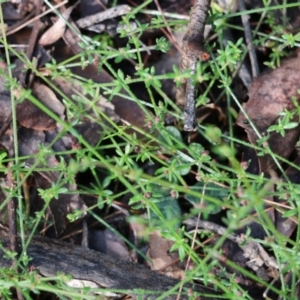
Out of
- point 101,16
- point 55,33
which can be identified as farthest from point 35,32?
point 101,16

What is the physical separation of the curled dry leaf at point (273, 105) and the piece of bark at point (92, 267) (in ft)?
2.33

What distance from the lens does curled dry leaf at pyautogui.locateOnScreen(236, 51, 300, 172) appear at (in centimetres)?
249

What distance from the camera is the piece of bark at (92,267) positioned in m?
2.24

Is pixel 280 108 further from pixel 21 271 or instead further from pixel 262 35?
pixel 21 271

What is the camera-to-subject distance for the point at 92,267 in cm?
229

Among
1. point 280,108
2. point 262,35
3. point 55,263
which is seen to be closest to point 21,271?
point 55,263

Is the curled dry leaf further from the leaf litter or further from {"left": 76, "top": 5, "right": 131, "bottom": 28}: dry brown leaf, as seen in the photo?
{"left": 76, "top": 5, "right": 131, "bottom": 28}: dry brown leaf

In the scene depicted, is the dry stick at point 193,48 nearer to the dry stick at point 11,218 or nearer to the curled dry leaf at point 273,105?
the curled dry leaf at point 273,105

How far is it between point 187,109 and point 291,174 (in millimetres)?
622

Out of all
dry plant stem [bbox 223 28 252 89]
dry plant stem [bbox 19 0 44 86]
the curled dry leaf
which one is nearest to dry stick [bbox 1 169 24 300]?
dry plant stem [bbox 19 0 44 86]

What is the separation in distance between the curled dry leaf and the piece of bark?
2.33 ft

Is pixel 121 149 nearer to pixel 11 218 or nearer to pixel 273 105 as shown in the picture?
pixel 11 218

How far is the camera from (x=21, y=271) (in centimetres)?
225

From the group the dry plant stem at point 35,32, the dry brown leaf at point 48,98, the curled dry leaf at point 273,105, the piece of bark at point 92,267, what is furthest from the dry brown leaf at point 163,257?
the dry plant stem at point 35,32
